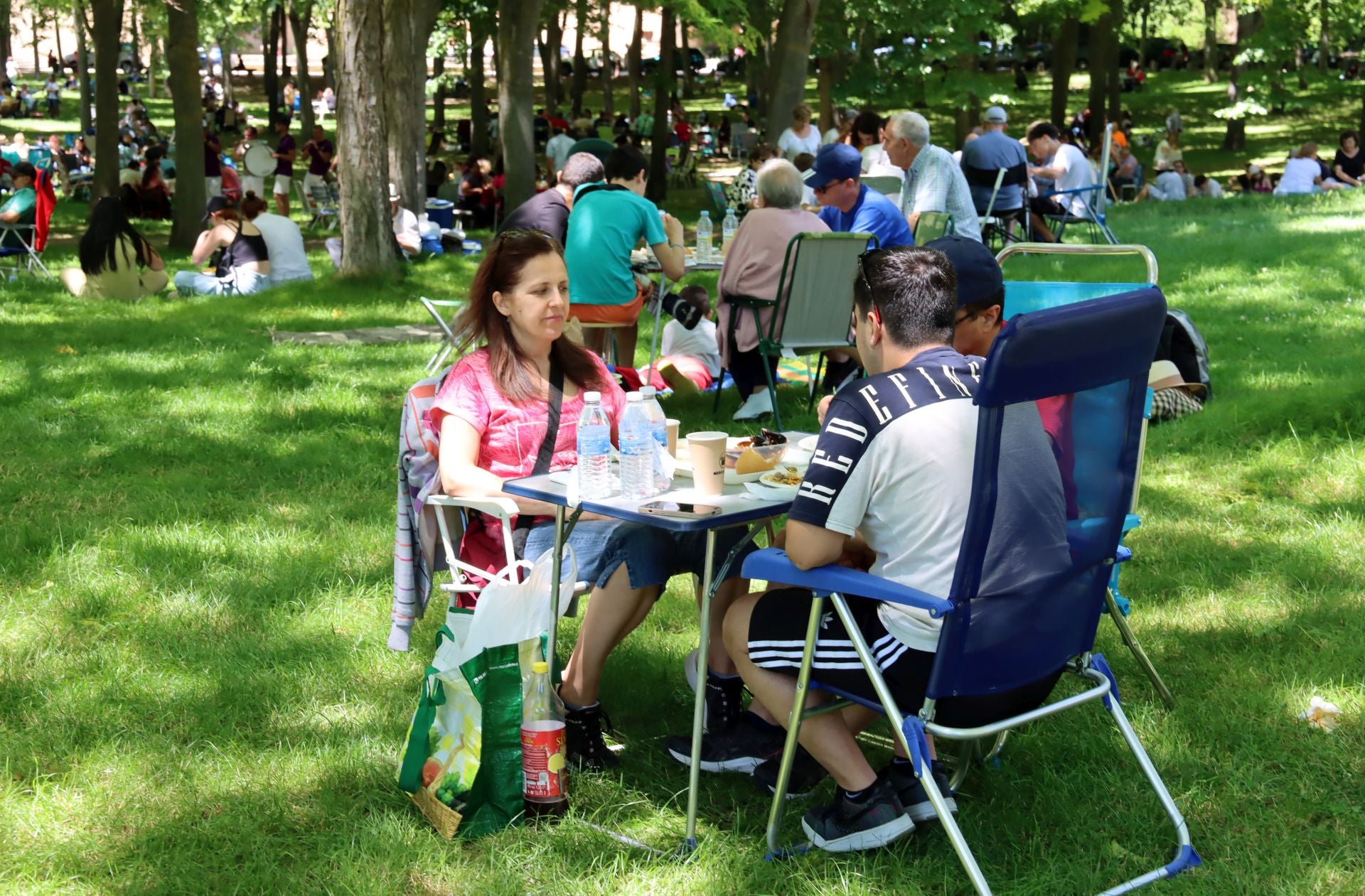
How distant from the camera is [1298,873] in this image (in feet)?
10.2

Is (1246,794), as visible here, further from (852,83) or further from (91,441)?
(852,83)

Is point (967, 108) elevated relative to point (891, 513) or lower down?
elevated

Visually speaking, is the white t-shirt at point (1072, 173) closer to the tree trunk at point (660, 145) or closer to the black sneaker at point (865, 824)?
the tree trunk at point (660, 145)

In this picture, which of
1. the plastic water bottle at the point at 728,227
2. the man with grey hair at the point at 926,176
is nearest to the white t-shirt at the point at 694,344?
the plastic water bottle at the point at 728,227

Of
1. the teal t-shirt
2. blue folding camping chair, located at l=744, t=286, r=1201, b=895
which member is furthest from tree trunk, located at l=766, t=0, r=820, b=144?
blue folding camping chair, located at l=744, t=286, r=1201, b=895

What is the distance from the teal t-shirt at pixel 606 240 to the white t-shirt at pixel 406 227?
7519 mm

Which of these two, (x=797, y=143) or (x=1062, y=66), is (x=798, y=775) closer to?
(x=797, y=143)

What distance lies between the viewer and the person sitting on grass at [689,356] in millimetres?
8336

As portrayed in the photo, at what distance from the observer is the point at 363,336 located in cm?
1033

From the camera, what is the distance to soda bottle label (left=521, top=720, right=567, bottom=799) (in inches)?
132

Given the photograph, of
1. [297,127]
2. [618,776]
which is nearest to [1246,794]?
Answer: [618,776]

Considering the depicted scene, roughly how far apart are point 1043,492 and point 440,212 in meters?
15.5

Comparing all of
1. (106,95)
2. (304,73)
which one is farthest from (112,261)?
(304,73)

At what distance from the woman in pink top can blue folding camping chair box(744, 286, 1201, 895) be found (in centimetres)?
64
